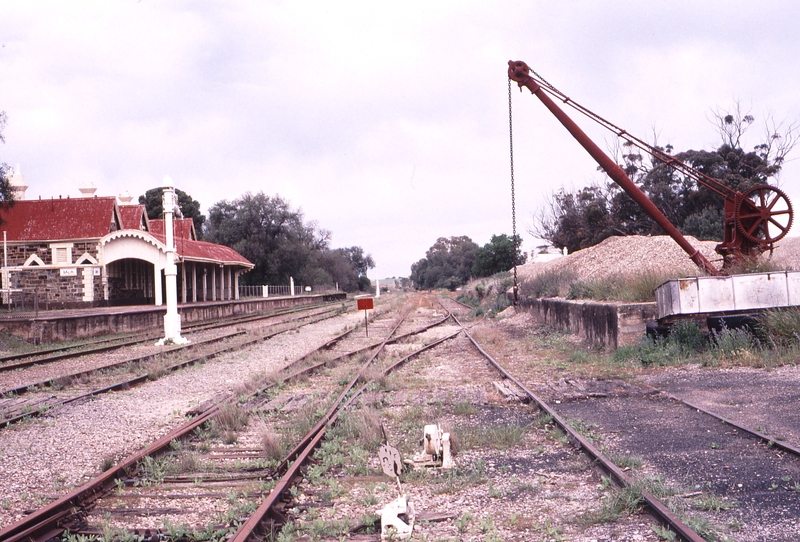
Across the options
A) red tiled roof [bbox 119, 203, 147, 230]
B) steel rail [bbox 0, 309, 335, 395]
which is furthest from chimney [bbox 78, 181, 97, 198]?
steel rail [bbox 0, 309, 335, 395]

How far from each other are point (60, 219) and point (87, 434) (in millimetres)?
33326

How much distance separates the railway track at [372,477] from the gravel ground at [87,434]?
0.43 metres

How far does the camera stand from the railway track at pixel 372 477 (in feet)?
14.9

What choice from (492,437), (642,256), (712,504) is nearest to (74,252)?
(642,256)

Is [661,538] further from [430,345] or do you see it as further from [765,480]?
[430,345]

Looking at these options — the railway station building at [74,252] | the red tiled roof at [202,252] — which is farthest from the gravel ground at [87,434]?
the railway station building at [74,252]

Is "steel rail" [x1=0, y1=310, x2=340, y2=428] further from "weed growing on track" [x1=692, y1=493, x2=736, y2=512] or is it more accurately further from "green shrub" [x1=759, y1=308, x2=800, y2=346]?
"green shrub" [x1=759, y1=308, x2=800, y2=346]

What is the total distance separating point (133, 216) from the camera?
140 feet

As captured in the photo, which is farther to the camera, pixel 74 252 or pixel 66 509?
pixel 74 252

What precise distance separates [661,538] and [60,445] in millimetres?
5962

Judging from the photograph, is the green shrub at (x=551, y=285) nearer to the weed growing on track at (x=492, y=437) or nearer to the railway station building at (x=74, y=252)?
the weed growing on track at (x=492, y=437)

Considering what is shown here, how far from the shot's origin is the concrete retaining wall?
13602 millimetres

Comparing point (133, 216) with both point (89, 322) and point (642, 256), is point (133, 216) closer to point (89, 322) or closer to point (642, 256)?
point (89, 322)

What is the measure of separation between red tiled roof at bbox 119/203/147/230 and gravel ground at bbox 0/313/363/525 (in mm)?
31870
